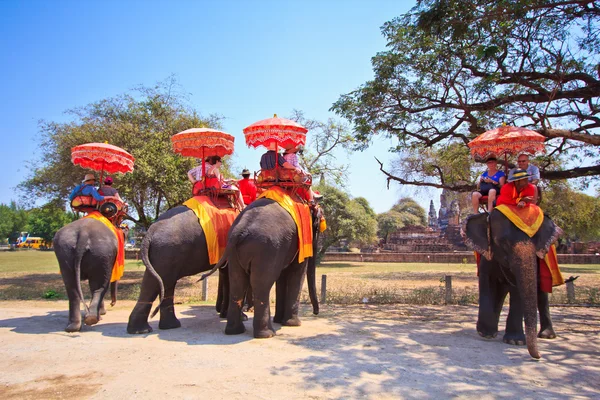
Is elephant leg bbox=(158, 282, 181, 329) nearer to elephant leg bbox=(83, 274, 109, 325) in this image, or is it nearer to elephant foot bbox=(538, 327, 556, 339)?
elephant leg bbox=(83, 274, 109, 325)

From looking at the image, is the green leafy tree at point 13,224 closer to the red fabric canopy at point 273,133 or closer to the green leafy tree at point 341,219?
the green leafy tree at point 341,219

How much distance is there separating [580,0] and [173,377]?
796cm

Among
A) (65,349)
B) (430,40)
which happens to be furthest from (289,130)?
(430,40)

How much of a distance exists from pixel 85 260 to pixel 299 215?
3195mm

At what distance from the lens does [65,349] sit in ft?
16.7

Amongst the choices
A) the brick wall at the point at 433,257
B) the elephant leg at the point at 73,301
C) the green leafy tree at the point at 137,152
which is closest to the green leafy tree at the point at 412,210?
the brick wall at the point at 433,257

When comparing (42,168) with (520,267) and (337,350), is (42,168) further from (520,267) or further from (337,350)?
(520,267)

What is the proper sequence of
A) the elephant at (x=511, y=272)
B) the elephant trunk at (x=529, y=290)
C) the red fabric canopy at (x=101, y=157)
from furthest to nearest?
the red fabric canopy at (x=101, y=157) → the elephant at (x=511, y=272) → the elephant trunk at (x=529, y=290)

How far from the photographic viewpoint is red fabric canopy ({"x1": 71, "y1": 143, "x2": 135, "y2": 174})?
7.41 meters

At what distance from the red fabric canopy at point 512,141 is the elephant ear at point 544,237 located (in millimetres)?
1866

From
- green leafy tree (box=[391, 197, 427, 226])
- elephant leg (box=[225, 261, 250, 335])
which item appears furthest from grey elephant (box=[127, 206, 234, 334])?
green leafy tree (box=[391, 197, 427, 226])

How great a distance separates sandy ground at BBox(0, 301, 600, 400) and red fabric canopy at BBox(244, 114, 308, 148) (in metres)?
2.79

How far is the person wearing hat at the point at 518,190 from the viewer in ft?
18.9

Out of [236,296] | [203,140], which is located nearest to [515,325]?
[236,296]
